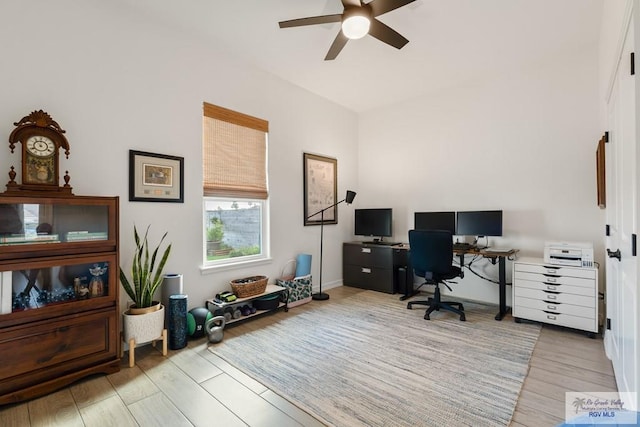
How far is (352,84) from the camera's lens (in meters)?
4.10

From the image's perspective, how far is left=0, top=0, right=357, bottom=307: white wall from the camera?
85.5 inches

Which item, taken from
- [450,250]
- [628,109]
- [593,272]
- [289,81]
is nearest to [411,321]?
[450,250]

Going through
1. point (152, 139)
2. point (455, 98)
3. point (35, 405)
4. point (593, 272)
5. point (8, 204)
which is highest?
point (455, 98)

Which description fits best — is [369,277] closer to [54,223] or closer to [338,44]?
[338,44]

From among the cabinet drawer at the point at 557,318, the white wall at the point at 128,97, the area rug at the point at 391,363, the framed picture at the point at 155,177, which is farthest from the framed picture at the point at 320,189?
the cabinet drawer at the point at 557,318

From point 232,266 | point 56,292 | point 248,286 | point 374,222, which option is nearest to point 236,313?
point 248,286

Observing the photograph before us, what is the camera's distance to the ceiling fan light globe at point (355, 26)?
225cm

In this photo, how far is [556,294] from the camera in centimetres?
294

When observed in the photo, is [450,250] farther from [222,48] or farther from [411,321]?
[222,48]

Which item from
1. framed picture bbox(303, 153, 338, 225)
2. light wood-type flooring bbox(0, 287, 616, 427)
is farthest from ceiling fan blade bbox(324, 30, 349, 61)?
light wood-type flooring bbox(0, 287, 616, 427)

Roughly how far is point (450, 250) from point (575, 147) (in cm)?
185

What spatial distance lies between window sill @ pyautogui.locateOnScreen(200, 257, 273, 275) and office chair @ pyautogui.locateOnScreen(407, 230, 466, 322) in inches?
70.3

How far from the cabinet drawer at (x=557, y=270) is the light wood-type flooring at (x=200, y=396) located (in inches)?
25.5

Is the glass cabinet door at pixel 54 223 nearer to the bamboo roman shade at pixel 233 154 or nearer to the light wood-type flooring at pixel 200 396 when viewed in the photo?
the light wood-type flooring at pixel 200 396
